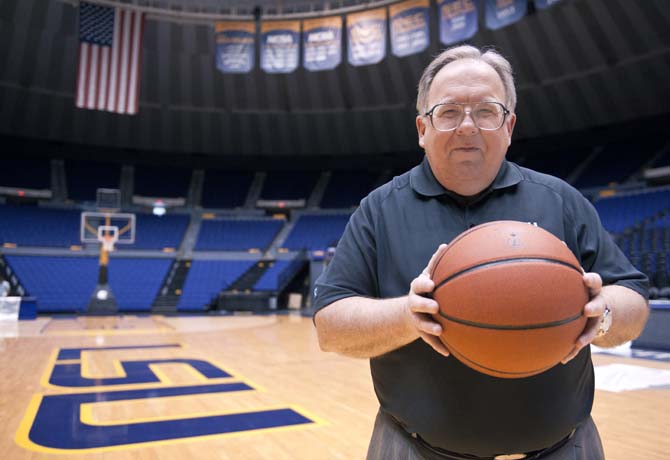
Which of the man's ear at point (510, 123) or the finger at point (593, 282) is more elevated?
the man's ear at point (510, 123)

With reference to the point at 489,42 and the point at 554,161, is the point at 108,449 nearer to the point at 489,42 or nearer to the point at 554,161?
the point at 489,42

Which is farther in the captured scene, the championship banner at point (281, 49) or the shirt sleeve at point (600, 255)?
the championship banner at point (281, 49)

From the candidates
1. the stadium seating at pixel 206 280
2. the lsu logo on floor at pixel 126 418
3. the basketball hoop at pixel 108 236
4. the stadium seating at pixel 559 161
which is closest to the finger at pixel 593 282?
the lsu logo on floor at pixel 126 418

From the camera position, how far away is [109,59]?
15.0 m

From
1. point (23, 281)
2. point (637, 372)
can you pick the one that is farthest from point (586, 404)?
point (23, 281)

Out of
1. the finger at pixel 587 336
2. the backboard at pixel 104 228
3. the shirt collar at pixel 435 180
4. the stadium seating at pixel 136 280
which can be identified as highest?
the shirt collar at pixel 435 180

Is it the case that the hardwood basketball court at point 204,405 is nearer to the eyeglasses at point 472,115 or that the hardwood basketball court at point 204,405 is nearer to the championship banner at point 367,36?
the eyeglasses at point 472,115

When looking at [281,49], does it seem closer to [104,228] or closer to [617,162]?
[104,228]

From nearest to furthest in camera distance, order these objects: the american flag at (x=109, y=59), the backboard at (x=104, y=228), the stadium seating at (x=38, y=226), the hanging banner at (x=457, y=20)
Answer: the hanging banner at (x=457, y=20) → the american flag at (x=109, y=59) → the backboard at (x=104, y=228) → the stadium seating at (x=38, y=226)

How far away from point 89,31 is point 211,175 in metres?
10.9

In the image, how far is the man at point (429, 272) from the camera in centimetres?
128

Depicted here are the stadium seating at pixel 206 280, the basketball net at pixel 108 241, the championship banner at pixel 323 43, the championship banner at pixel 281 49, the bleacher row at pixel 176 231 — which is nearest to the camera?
the championship banner at pixel 323 43

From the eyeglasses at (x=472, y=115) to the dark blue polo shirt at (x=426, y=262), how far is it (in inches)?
6.3

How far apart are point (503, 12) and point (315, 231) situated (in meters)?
13.0
